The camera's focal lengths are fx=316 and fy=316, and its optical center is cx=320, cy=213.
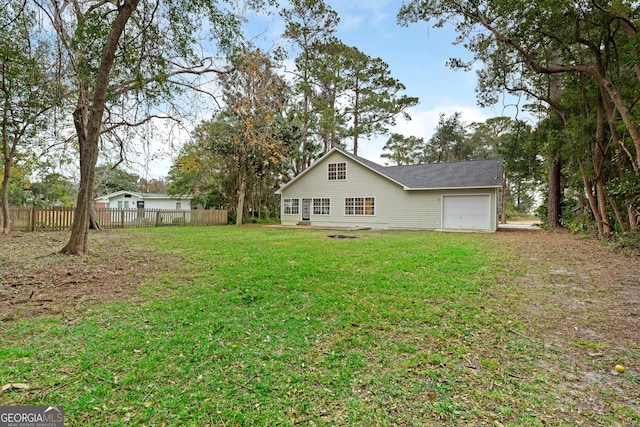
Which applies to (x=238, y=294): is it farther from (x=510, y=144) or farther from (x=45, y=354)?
(x=510, y=144)

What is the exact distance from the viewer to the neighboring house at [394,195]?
1597cm

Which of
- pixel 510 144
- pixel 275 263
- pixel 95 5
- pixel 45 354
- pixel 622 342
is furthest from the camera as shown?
pixel 510 144

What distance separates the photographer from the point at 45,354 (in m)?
2.66

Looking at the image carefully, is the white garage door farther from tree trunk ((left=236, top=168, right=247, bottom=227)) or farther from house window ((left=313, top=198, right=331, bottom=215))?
tree trunk ((left=236, top=168, right=247, bottom=227))

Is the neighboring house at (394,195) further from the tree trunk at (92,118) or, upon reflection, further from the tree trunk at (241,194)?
the tree trunk at (92,118)

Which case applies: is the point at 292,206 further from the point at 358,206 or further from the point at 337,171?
the point at 358,206

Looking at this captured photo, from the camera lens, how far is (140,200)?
2948 cm

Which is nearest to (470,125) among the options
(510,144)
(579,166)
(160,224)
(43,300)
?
(510,144)

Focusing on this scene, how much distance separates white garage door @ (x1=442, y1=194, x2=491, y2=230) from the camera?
1567 centimetres

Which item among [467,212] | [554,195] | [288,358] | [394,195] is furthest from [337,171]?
[288,358]

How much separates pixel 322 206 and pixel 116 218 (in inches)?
456

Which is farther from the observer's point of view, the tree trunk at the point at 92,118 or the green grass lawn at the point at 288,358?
the tree trunk at the point at 92,118

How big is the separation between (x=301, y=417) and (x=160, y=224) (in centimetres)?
1979

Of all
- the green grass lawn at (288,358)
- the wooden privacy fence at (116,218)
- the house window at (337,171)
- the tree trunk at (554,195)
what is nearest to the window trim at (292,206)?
the house window at (337,171)
